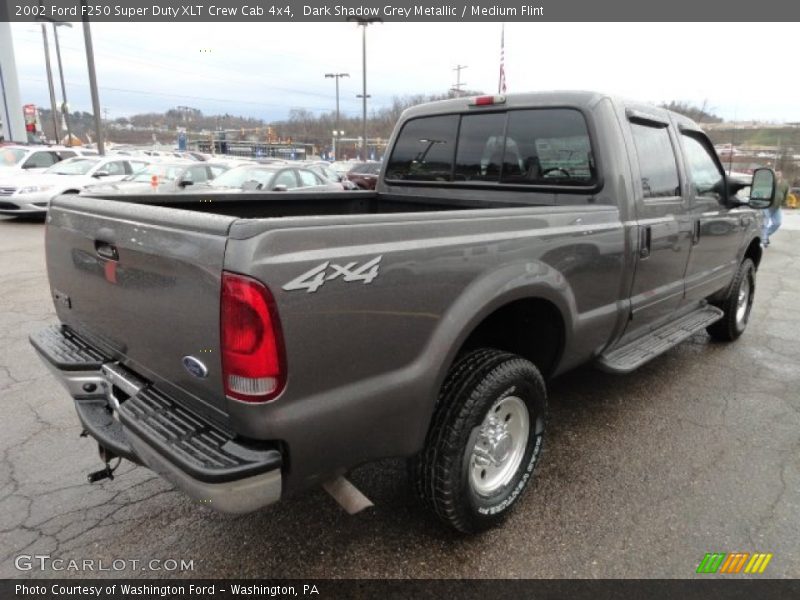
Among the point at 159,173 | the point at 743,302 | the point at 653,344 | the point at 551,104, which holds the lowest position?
the point at 743,302

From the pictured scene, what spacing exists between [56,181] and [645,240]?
14147mm

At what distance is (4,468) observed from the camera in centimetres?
306

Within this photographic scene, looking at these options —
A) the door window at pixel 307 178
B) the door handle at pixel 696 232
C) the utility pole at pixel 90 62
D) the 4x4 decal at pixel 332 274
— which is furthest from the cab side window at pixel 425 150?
the utility pole at pixel 90 62

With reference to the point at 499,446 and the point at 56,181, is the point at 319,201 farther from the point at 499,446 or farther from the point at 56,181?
the point at 56,181

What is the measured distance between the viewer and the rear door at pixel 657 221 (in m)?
3.34

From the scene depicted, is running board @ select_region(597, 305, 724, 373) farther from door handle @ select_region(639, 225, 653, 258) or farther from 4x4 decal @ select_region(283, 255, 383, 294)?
4x4 decal @ select_region(283, 255, 383, 294)

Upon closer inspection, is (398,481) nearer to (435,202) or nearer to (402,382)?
(402,382)

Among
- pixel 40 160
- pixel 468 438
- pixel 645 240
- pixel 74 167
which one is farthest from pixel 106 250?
pixel 40 160

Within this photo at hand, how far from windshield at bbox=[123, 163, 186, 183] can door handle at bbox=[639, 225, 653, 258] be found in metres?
14.0

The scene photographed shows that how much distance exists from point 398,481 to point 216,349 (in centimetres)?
163

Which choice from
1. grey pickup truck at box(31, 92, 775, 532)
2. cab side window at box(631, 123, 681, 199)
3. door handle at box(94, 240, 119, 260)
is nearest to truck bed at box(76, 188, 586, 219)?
grey pickup truck at box(31, 92, 775, 532)

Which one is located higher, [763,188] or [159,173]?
[763,188]

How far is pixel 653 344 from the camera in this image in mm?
3732

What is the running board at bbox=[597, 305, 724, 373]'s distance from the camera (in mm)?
3361
